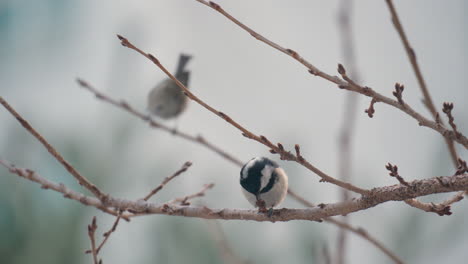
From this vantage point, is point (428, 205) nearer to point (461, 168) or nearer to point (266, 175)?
point (461, 168)

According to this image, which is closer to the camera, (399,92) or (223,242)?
(399,92)

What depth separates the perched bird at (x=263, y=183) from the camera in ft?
6.46

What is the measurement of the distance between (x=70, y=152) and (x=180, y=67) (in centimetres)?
135

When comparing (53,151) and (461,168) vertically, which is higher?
(461,168)

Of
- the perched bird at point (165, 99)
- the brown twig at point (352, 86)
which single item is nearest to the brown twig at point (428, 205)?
the brown twig at point (352, 86)

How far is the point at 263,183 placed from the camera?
1992 mm

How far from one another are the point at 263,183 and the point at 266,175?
58mm

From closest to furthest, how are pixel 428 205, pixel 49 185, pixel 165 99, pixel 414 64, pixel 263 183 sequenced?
pixel 414 64 < pixel 428 205 < pixel 49 185 < pixel 263 183 < pixel 165 99

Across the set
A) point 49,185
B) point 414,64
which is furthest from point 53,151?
point 414,64

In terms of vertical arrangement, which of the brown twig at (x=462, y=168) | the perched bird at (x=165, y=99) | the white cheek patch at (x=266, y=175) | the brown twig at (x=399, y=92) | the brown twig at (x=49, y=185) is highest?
the perched bird at (x=165, y=99)

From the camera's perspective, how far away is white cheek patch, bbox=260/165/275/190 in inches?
78.4

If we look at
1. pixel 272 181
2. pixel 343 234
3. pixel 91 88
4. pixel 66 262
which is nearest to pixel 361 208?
pixel 343 234

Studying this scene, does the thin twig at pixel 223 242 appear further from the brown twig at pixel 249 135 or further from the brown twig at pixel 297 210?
the brown twig at pixel 249 135

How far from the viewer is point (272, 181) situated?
2.04 metres
